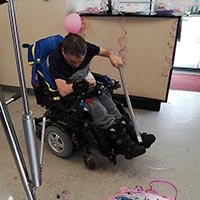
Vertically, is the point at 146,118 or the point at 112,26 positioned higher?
the point at 112,26

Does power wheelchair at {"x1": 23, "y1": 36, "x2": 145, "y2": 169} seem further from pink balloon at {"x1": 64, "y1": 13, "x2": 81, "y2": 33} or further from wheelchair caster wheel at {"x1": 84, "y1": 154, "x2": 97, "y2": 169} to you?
pink balloon at {"x1": 64, "y1": 13, "x2": 81, "y2": 33}

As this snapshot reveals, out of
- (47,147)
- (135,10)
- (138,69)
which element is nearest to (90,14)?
(135,10)

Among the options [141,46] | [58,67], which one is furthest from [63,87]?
[141,46]

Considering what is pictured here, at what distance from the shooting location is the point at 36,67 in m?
1.73

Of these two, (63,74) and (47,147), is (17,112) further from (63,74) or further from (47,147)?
(63,74)

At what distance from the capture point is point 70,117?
1.67m

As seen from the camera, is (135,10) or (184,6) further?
(184,6)

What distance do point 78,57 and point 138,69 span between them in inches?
43.0

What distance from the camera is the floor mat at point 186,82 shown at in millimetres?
3254

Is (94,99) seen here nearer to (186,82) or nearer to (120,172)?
(120,172)

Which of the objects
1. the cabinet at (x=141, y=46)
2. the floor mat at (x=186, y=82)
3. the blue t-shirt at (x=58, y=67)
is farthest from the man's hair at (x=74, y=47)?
the floor mat at (x=186, y=82)

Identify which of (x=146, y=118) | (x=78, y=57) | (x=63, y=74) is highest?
(x=78, y=57)

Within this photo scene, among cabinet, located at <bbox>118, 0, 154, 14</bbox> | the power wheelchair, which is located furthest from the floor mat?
the power wheelchair

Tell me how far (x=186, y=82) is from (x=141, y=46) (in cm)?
136
